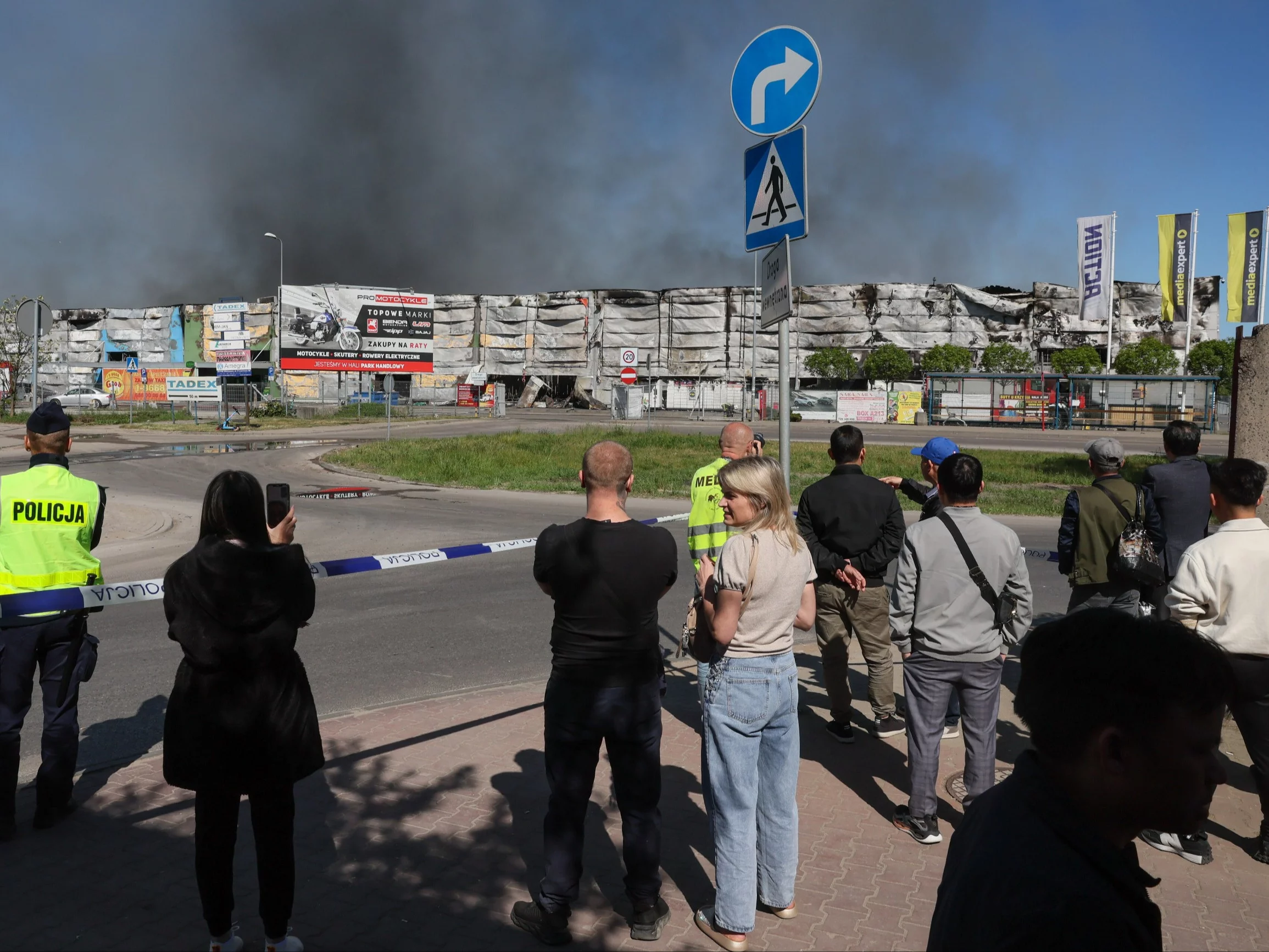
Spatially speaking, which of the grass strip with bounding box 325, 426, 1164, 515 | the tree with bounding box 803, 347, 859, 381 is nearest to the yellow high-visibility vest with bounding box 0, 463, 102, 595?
the grass strip with bounding box 325, 426, 1164, 515

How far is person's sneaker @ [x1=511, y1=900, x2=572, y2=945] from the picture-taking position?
3500 millimetres

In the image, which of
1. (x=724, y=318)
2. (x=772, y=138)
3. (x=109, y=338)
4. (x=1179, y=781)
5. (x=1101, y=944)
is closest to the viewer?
(x=1101, y=944)

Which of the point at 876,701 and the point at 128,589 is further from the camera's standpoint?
the point at 876,701

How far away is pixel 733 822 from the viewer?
346cm

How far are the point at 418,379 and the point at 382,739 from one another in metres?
71.1

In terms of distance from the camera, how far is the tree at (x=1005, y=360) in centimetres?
5797

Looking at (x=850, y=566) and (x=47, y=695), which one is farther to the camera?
(x=850, y=566)

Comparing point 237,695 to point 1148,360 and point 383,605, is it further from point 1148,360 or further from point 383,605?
point 1148,360

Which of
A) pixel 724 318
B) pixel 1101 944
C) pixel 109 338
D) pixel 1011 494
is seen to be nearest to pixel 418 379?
pixel 724 318

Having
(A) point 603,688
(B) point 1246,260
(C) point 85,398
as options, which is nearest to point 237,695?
(A) point 603,688

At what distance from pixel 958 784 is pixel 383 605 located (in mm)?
6034

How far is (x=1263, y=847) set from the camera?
14.1 ft

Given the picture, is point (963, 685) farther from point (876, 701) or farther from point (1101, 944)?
point (1101, 944)

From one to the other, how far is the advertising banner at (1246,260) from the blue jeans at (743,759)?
37.4 m
